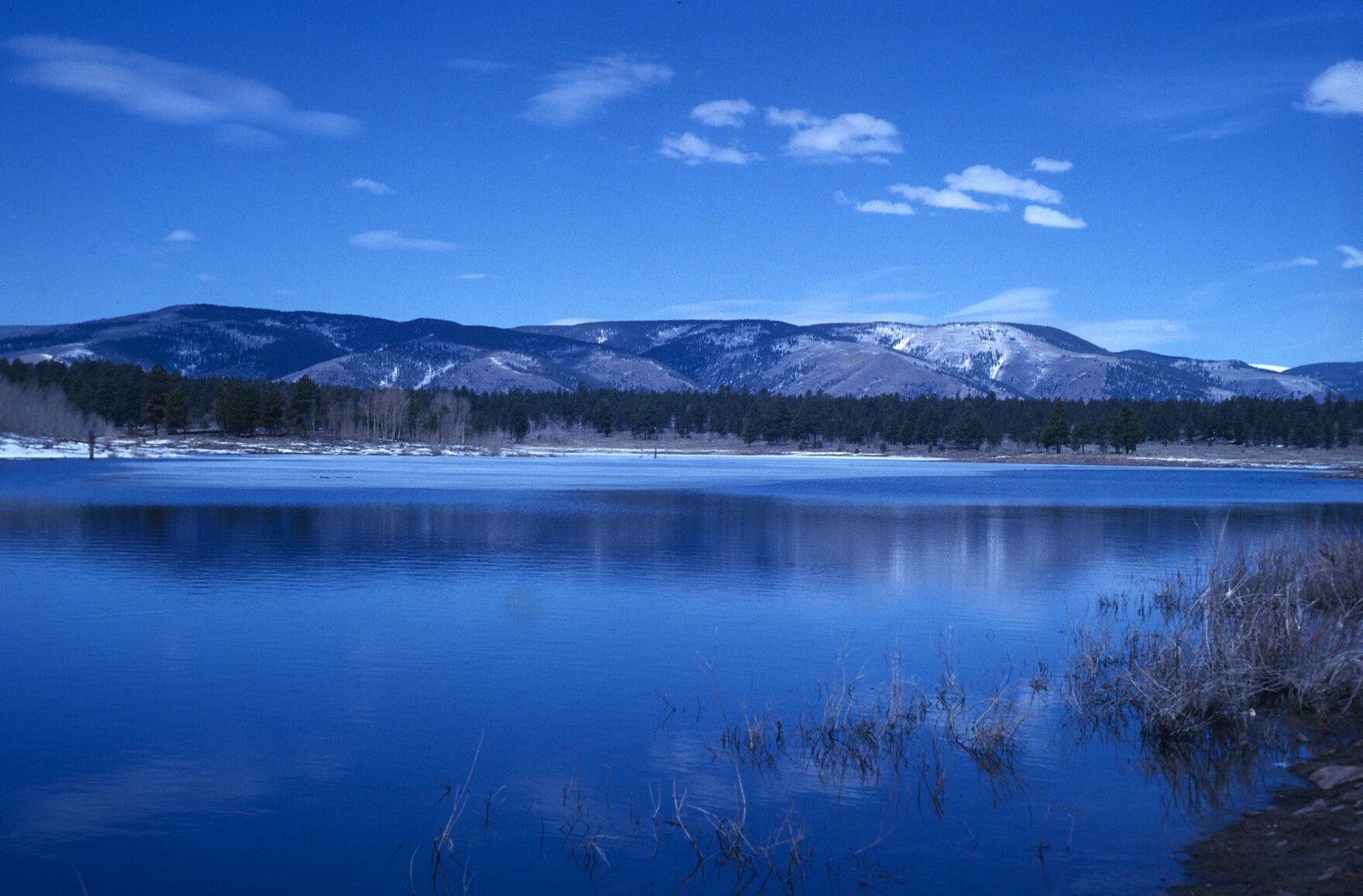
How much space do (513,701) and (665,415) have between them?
16931 centimetres

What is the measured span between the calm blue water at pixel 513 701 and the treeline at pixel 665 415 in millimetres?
102795

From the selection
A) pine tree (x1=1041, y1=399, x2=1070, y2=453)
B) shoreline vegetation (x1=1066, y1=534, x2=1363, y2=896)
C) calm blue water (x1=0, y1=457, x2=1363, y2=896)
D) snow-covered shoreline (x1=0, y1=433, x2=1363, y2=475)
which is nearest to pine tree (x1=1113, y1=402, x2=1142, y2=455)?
snow-covered shoreline (x1=0, y1=433, x2=1363, y2=475)

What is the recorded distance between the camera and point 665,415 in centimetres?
18200

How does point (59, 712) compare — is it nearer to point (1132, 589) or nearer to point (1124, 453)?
point (1132, 589)

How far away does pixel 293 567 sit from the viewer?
23.4 meters

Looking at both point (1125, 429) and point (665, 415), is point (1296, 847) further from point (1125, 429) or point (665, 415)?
point (665, 415)

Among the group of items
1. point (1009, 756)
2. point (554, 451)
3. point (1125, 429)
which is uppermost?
point (1125, 429)

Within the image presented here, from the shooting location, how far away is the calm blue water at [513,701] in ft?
27.8

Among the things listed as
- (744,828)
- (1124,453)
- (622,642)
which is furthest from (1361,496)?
(1124,453)

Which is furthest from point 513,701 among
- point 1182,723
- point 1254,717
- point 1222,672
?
point 1254,717

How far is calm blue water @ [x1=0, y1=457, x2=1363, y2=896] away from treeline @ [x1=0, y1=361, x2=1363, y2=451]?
337 feet

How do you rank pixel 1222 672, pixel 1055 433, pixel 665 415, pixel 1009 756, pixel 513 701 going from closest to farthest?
pixel 1009 756 → pixel 1222 672 → pixel 513 701 → pixel 1055 433 → pixel 665 415

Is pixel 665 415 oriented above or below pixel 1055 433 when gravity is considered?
above

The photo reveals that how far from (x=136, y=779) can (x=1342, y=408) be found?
544 ft
